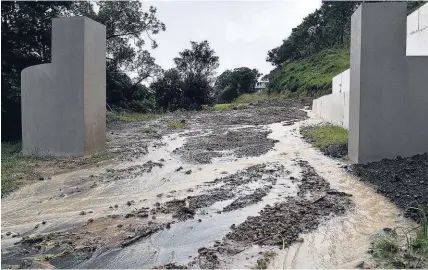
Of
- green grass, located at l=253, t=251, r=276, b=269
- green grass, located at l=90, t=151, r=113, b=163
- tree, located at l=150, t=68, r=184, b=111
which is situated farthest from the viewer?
tree, located at l=150, t=68, r=184, b=111

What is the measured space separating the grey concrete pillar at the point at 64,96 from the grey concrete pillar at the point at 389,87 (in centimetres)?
681

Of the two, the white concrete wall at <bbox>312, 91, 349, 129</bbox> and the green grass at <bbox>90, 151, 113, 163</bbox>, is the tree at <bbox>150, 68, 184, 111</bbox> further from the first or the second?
the green grass at <bbox>90, 151, 113, 163</bbox>

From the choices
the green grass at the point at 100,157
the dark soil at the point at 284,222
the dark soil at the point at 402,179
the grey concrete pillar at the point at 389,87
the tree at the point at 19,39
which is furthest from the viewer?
the tree at the point at 19,39

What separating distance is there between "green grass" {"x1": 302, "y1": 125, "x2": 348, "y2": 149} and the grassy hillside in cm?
1388

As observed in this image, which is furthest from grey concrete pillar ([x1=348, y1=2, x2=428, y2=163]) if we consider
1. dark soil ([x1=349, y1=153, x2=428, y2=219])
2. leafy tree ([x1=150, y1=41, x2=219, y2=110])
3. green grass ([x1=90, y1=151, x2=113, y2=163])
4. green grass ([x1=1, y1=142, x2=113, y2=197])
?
leafy tree ([x1=150, y1=41, x2=219, y2=110])

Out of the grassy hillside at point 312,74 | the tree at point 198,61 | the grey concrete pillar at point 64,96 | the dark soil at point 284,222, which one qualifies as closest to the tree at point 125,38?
the tree at point 198,61

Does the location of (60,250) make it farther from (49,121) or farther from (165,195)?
(49,121)

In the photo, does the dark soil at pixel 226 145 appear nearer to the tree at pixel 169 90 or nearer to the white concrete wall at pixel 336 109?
the white concrete wall at pixel 336 109

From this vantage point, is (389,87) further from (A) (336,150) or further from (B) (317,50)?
(B) (317,50)

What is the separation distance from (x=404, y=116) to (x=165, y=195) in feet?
17.1

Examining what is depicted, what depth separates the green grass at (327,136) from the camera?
441 inches

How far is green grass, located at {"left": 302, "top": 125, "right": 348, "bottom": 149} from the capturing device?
11211 mm

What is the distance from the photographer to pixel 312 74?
109 ft

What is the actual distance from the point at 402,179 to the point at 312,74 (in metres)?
27.6
